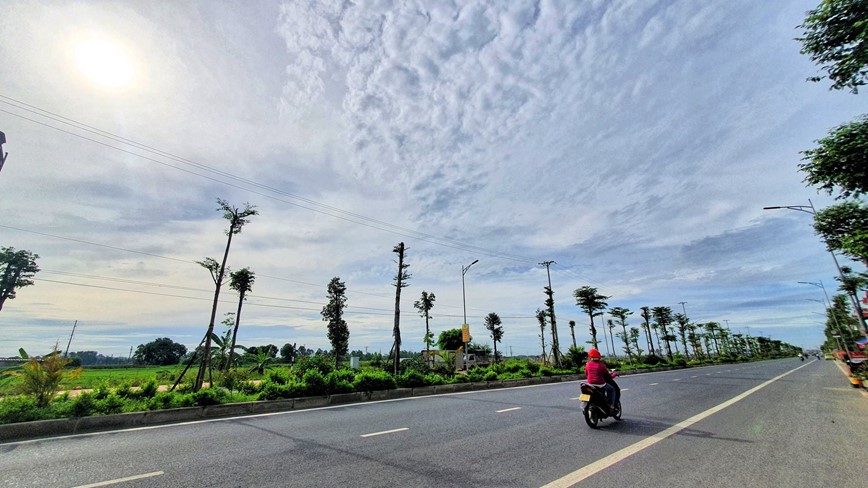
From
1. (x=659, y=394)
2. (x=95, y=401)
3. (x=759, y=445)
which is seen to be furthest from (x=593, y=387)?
(x=95, y=401)

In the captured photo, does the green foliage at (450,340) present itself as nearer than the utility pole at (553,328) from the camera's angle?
No

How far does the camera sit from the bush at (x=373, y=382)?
535 inches

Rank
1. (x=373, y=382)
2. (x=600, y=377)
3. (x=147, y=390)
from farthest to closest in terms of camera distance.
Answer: (x=373, y=382) < (x=147, y=390) < (x=600, y=377)

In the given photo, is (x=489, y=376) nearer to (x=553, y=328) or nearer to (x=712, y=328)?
(x=553, y=328)

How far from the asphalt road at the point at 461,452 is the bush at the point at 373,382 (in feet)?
11.9

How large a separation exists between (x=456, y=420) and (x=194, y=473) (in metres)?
5.70

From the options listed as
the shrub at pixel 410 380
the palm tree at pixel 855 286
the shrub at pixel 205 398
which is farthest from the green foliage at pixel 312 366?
the palm tree at pixel 855 286

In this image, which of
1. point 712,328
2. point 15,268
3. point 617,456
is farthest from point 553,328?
point 712,328

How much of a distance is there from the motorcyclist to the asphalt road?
63 centimetres

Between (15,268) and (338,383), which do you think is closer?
(338,383)

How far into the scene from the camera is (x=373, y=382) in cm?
1402

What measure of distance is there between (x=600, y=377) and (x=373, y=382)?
8.89 metres

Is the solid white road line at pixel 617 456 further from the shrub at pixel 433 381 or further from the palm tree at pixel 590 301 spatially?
the palm tree at pixel 590 301

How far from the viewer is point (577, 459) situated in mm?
5648
